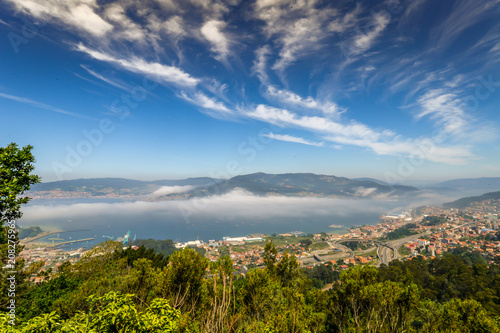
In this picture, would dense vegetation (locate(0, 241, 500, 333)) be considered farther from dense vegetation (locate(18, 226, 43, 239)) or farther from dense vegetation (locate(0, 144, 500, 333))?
dense vegetation (locate(18, 226, 43, 239))

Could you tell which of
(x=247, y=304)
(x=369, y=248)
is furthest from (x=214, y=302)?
(x=369, y=248)

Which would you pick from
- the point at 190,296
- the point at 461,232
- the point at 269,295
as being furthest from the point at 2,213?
the point at 461,232

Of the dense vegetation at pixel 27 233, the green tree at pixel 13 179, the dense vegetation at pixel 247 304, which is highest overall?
the green tree at pixel 13 179

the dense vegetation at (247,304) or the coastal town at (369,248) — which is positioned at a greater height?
the dense vegetation at (247,304)

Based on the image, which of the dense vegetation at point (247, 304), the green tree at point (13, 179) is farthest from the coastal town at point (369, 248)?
the green tree at point (13, 179)

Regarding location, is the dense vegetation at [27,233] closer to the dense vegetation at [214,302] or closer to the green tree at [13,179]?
the dense vegetation at [214,302]

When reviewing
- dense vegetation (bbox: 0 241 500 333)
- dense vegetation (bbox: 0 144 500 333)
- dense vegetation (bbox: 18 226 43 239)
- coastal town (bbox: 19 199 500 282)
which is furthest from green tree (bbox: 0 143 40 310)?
dense vegetation (bbox: 18 226 43 239)

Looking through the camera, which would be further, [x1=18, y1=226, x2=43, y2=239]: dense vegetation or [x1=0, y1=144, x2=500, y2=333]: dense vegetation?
[x1=18, y1=226, x2=43, y2=239]: dense vegetation

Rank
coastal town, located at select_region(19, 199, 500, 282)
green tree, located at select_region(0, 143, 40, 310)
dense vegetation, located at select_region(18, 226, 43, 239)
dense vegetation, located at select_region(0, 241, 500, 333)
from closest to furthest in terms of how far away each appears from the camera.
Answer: dense vegetation, located at select_region(0, 241, 500, 333), green tree, located at select_region(0, 143, 40, 310), coastal town, located at select_region(19, 199, 500, 282), dense vegetation, located at select_region(18, 226, 43, 239)

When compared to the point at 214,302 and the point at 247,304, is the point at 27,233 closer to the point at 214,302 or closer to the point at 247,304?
the point at 247,304

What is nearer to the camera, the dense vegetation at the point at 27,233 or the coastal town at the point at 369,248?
the coastal town at the point at 369,248

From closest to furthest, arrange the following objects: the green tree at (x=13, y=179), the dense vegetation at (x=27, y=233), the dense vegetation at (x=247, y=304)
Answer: the dense vegetation at (x=247, y=304)
the green tree at (x=13, y=179)
the dense vegetation at (x=27, y=233)
